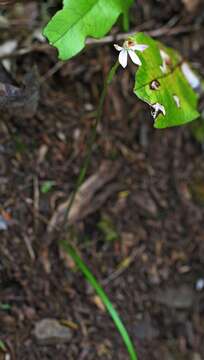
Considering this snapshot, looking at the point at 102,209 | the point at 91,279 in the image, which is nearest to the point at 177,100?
the point at 91,279

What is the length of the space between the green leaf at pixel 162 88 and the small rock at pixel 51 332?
795 mm

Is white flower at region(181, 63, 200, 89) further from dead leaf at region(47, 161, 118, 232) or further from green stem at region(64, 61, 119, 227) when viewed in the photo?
dead leaf at region(47, 161, 118, 232)

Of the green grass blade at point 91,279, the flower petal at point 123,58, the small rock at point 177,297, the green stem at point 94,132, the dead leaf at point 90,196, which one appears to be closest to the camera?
the flower petal at point 123,58

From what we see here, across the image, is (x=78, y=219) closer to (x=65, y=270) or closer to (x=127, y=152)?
(x=65, y=270)

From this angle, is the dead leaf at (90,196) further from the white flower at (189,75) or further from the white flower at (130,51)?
the white flower at (130,51)

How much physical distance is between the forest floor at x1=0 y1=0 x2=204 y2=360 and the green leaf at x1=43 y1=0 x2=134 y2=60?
0.47 m

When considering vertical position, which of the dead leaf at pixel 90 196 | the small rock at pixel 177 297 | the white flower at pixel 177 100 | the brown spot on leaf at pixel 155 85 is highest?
the brown spot on leaf at pixel 155 85

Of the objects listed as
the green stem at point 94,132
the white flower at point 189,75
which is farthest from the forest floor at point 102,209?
the white flower at point 189,75

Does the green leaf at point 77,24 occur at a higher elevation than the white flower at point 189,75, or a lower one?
higher

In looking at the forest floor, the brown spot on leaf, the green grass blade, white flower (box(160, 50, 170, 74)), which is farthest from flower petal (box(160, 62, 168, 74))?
the green grass blade

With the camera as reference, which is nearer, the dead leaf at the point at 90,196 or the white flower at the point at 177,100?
the white flower at the point at 177,100

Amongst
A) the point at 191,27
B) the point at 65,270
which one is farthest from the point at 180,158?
the point at 65,270

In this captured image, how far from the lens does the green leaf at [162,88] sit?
143cm

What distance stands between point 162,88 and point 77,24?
0.91ft
